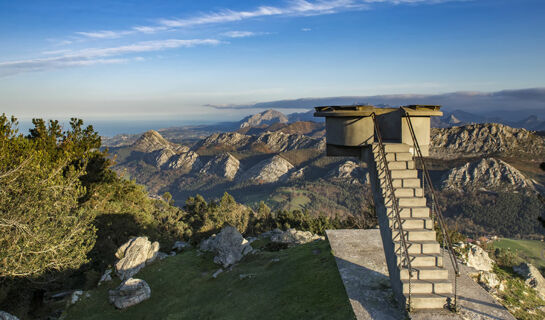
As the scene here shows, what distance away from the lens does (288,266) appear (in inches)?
593

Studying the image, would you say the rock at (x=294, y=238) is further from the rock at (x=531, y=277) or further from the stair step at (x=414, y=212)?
→ the stair step at (x=414, y=212)

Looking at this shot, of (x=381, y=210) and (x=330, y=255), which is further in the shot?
(x=330, y=255)

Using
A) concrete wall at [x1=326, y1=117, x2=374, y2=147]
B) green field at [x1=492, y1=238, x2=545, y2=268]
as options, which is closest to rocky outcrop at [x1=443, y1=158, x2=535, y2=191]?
green field at [x1=492, y1=238, x2=545, y2=268]

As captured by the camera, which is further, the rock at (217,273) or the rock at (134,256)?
the rock at (134,256)

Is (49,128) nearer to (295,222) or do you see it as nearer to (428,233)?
(428,233)

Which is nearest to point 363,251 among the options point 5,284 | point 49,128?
point 5,284

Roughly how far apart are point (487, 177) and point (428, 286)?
644 feet

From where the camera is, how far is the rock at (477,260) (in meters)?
13.9

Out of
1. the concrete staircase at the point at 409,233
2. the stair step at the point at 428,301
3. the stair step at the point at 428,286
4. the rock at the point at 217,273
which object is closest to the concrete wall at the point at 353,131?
the concrete staircase at the point at 409,233

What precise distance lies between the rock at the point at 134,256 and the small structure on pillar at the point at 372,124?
53.3 ft

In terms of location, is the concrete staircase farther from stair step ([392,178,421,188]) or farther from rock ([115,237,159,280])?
rock ([115,237,159,280])

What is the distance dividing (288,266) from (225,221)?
51392 millimetres

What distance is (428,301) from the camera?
898 cm

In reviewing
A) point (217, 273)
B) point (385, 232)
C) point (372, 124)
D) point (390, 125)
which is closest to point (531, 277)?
point (385, 232)
